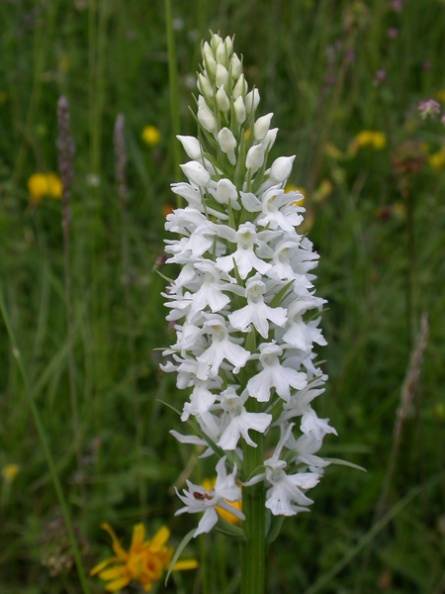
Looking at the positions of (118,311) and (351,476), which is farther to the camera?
(118,311)

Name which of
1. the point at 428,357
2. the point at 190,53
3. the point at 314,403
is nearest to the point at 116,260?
the point at 314,403

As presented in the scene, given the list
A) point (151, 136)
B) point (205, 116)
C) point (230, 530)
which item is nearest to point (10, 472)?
point (230, 530)

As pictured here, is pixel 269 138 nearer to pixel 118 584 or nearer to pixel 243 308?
pixel 243 308

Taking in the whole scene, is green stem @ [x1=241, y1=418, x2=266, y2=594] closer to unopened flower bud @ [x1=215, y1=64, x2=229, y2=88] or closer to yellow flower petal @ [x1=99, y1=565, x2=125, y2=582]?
yellow flower petal @ [x1=99, y1=565, x2=125, y2=582]

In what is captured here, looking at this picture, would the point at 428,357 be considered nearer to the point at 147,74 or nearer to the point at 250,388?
the point at 250,388

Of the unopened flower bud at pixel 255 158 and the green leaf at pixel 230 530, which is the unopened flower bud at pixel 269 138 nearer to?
the unopened flower bud at pixel 255 158

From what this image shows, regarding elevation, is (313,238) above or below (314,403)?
above

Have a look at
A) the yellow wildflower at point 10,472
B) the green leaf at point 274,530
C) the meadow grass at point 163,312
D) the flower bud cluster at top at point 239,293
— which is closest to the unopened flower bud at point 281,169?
the flower bud cluster at top at point 239,293
